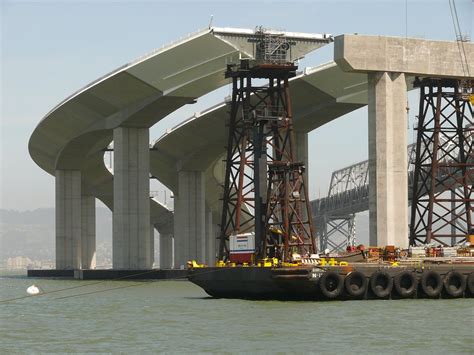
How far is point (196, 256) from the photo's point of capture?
145375 millimetres

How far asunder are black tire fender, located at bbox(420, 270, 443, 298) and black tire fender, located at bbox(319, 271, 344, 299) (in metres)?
5.01

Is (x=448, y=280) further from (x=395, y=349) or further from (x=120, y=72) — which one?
(x=120, y=72)

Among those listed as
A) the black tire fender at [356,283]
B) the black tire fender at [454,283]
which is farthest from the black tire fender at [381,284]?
the black tire fender at [454,283]

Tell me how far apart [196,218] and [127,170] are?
2551cm

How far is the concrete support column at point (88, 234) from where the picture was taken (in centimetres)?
16312

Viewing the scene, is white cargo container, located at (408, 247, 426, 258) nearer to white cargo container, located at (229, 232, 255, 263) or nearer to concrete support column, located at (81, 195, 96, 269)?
white cargo container, located at (229, 232, 255, 263)

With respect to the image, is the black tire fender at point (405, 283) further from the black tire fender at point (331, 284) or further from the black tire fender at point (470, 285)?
the black tire fender at point (331, 284)

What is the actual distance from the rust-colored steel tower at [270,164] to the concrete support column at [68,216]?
4853 cm

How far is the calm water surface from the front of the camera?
4703 centimetres

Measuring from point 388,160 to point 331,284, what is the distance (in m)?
16.3

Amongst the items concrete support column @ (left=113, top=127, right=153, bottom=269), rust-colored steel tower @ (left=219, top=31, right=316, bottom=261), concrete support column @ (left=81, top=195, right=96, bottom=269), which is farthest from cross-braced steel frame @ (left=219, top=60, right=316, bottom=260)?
concrete support column @ (left=81, top=195, right=96, bottom=269)

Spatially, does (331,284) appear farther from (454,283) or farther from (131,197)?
(131,197)

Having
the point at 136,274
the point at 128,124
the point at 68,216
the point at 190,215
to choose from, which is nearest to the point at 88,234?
the point at 68,216

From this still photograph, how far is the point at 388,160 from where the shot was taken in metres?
83.7
